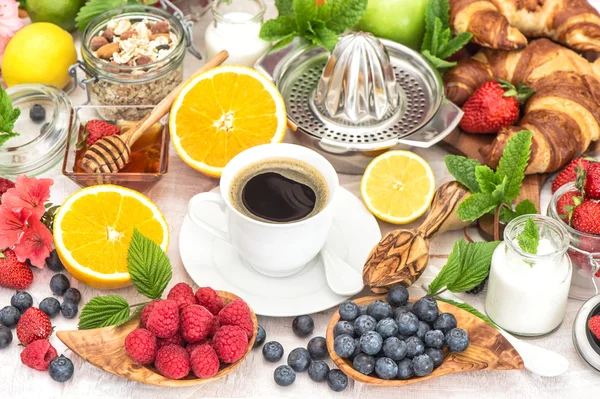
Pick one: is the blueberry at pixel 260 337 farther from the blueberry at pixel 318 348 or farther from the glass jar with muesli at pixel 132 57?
the glass jar with muesli at pixel 132 57

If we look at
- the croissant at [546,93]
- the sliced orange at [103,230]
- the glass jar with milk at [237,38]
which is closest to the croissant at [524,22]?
the croissant at [546,93]

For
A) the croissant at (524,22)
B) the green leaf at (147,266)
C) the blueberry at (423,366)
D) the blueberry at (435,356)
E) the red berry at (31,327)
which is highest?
the croissant at (524,22)

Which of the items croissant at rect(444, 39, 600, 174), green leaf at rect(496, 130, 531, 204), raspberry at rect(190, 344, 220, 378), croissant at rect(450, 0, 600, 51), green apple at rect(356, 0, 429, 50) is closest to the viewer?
raspberry at rect(190, 344, 220, 378)

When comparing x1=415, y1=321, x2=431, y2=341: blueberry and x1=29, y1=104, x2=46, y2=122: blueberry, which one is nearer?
x1=415, y1=321, x2=431, y2=341: blueberry

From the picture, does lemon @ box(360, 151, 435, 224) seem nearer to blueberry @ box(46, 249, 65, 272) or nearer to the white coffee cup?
the white coffee cup

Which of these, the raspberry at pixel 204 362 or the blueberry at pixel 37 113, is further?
the blueberry at pixel 37 113

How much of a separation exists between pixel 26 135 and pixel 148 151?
0.24m

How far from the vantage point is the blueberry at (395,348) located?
1.06m

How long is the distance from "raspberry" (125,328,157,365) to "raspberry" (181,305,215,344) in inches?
1.7

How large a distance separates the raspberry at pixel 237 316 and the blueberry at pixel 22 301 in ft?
1.06

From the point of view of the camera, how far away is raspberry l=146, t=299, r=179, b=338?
3.43 ft

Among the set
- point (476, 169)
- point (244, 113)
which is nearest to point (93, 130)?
point (244, 113)

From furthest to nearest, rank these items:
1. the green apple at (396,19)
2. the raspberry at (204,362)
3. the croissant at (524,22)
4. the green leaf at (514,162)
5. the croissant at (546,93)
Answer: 1. the green apple at (396,19)
2. the croissant at (524,22)
3. the croissant at (546,93)
4. the green leaf at (514,162)
5. the raspberry at (204,362)

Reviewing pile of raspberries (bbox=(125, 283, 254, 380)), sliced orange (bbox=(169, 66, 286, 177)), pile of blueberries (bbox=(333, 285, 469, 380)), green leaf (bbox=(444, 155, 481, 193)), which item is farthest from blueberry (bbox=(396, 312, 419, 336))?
sliced orange (bbox=(169, 66, 286, 177))
